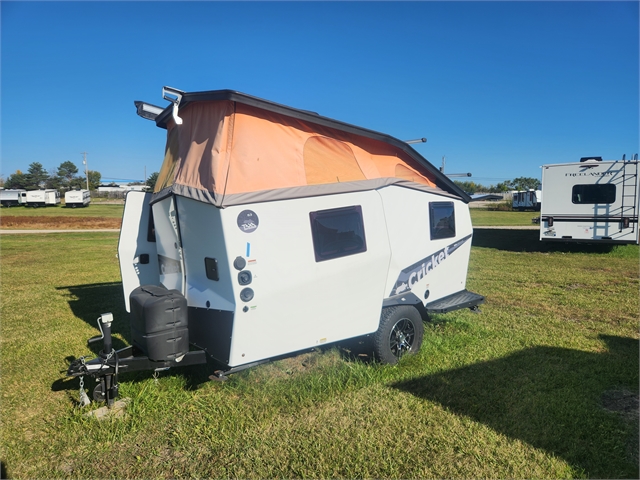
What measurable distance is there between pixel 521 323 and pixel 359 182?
413 cm

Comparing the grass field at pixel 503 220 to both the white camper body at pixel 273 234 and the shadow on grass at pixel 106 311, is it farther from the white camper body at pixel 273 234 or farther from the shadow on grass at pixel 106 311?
the white camper body at pixel 273 234

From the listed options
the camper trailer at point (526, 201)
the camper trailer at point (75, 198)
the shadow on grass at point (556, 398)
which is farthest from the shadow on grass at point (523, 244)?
the camper trailer at point (75, 198)

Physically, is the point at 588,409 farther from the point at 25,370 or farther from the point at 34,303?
the point at 34,303

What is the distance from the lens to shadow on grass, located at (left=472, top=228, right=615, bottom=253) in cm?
1672

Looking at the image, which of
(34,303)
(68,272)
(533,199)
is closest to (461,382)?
(34,303)

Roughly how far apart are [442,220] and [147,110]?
437cm

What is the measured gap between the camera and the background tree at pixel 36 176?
91375 mm

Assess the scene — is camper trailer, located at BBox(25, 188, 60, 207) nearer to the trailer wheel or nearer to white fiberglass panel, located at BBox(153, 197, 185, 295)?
white fiberglass panel, located at BBox(153, 197, 185, 295)

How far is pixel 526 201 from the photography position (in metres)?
51.8

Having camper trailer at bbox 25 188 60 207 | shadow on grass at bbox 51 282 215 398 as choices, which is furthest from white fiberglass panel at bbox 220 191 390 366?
camper trailer at bbox 25 188 60 207

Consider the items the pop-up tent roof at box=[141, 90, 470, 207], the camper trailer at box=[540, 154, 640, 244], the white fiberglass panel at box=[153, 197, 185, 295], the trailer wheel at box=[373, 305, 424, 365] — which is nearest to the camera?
the pop-up tent roof at box=[141, 90, 470, 207]

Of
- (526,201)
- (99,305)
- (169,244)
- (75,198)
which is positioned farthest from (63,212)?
(169,244)

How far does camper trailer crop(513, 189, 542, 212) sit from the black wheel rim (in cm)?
4860

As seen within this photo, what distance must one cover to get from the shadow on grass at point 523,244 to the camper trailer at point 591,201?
134 cm
